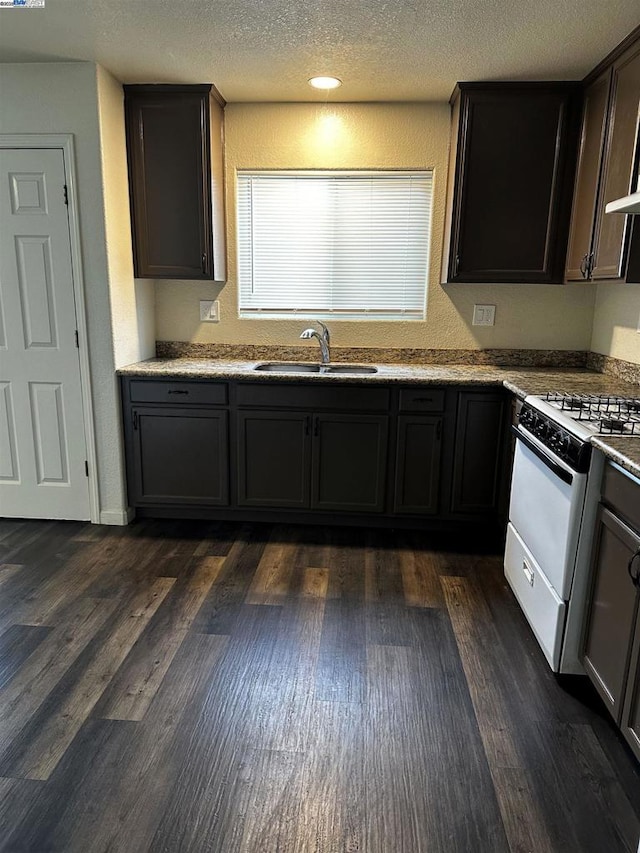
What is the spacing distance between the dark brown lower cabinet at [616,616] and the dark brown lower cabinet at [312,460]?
1426mm

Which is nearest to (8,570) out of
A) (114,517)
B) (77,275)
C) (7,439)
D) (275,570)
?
(114,517)

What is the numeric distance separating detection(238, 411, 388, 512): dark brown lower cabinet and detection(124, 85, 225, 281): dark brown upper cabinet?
0.97 metres

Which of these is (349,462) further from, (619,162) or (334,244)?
(619,162)

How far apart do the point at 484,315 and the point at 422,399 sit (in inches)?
32.7

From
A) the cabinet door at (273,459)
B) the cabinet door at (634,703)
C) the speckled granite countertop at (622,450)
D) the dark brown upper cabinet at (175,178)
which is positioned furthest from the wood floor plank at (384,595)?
the dark brown upper cabinet at (175,178)

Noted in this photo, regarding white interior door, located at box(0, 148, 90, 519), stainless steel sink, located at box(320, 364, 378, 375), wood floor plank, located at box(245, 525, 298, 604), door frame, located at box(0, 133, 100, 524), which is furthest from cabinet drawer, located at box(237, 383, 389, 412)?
white interior door, located at box(0, 148, 90, 519)

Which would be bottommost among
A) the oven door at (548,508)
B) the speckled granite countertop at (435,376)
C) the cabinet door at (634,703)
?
the cabinet door at (634,703)

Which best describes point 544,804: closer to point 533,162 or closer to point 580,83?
point 533,162

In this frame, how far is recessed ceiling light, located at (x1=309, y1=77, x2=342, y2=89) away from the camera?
283cm

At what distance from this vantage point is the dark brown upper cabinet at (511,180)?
2850 mm

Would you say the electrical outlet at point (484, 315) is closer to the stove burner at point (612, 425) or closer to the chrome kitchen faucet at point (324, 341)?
the chrome kitchen faucet at point (324, 341)

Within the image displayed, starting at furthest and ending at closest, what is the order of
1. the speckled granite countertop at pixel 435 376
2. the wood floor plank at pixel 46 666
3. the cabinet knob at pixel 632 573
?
Result: the speckled granite countertop at pixel 435 376 < the wood floor plank at pixel 46 666 < the cabinet knob at pixel 632 573

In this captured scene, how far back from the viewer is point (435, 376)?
2.94m

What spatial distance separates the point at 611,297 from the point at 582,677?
2100 mm
